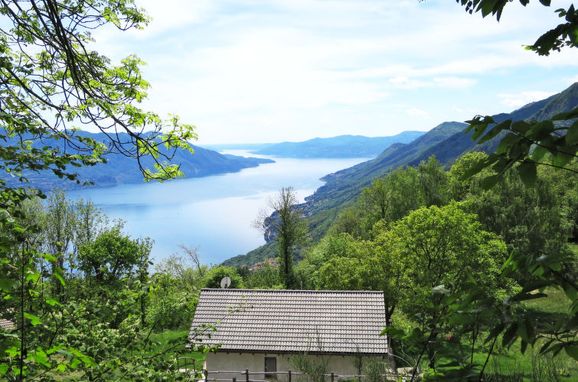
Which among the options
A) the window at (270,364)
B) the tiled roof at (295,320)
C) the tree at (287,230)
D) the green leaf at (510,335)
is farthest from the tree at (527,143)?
the tree at (287,230)

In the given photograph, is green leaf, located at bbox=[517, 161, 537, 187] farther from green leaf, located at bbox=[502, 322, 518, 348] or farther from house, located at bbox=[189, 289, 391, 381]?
house, located at bbox=[189, 289, 391, 381]

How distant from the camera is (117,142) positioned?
5.23 meters

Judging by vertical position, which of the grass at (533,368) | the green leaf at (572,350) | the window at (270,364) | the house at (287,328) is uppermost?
the green leaf at (572,350)

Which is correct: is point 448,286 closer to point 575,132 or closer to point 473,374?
point 473,374

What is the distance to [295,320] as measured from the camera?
924 inches

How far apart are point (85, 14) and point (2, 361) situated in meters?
3.70

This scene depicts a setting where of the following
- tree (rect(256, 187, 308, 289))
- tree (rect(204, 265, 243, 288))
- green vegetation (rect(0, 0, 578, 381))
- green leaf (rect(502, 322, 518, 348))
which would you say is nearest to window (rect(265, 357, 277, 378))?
green vegetation (rect(0, 0, 578, 381))

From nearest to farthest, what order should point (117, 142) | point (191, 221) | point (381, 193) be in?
point (117, 142) → point (381, 193) → point (191, 221)

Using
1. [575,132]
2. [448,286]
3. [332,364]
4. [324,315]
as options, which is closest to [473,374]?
[448,286]

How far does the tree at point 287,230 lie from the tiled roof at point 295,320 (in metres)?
14.6

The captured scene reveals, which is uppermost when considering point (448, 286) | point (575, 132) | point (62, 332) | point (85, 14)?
point (85, 14)

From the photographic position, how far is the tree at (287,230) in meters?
39.7

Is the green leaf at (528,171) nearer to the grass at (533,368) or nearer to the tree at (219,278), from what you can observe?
the grass at (533,368)

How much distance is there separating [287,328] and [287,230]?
681 inches
